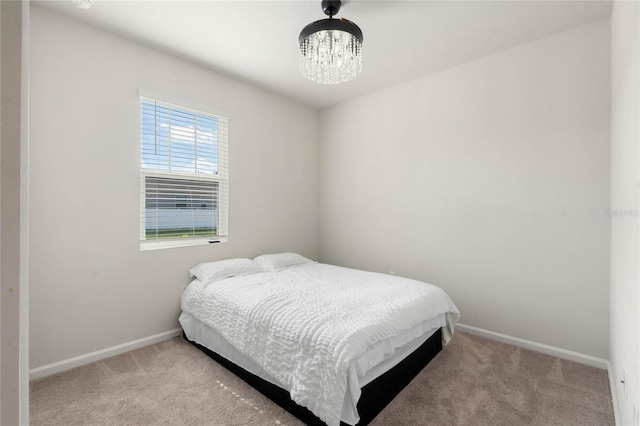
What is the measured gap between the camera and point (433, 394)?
2.00 metres

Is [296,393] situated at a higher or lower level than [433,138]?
lower

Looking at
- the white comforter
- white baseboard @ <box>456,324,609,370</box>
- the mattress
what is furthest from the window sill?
white baseboard @ <box>456,324,609,370</box>

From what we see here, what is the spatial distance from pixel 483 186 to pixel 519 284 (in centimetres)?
97

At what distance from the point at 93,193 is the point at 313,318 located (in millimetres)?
2070

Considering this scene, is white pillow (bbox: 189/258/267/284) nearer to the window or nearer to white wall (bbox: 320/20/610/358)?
the window

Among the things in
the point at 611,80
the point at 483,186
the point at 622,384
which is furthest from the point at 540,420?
the point at 611,80

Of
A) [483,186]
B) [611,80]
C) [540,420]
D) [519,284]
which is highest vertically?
[611,80]

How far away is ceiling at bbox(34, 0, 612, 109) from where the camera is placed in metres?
2.18

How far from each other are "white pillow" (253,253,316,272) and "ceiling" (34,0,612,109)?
6.71 ft

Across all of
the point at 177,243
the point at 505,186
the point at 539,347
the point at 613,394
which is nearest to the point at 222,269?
the point at 177,243

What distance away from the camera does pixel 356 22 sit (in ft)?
7.77

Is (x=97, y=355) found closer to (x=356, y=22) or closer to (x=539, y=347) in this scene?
(x=356, y=22)

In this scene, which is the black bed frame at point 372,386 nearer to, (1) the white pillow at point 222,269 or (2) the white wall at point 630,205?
(1) the white pillow at point 222,269

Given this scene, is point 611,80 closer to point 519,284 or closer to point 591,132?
point 591,132
